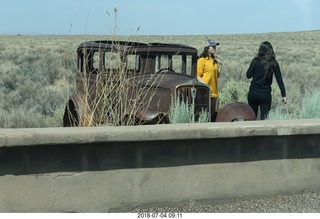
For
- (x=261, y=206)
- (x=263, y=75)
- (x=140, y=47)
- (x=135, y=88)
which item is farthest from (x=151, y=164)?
(x=263, y=75)

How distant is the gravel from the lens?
5.45 meters

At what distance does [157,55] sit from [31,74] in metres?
16.8

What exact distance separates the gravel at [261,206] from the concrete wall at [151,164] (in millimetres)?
73

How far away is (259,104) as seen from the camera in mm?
9547

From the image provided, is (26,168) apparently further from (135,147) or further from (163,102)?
(163,102)

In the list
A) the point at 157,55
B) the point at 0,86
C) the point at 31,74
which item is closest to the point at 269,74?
the point at 157,55

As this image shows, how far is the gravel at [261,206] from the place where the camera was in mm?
5453

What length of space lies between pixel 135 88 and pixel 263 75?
2.54 m

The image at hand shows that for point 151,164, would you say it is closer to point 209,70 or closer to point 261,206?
point 261,206

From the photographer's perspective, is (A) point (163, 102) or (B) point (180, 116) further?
(A) point (163, 102)

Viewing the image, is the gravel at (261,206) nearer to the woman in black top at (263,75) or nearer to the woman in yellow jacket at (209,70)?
the woman in black top at (263,75)

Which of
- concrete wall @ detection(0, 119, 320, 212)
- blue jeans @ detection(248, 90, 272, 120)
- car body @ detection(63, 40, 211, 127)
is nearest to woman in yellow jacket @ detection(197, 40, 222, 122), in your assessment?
car body @ detection(63, 40, 211, 127)

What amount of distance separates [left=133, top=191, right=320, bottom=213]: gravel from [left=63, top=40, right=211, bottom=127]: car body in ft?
5.25

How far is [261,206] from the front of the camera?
5617mm
